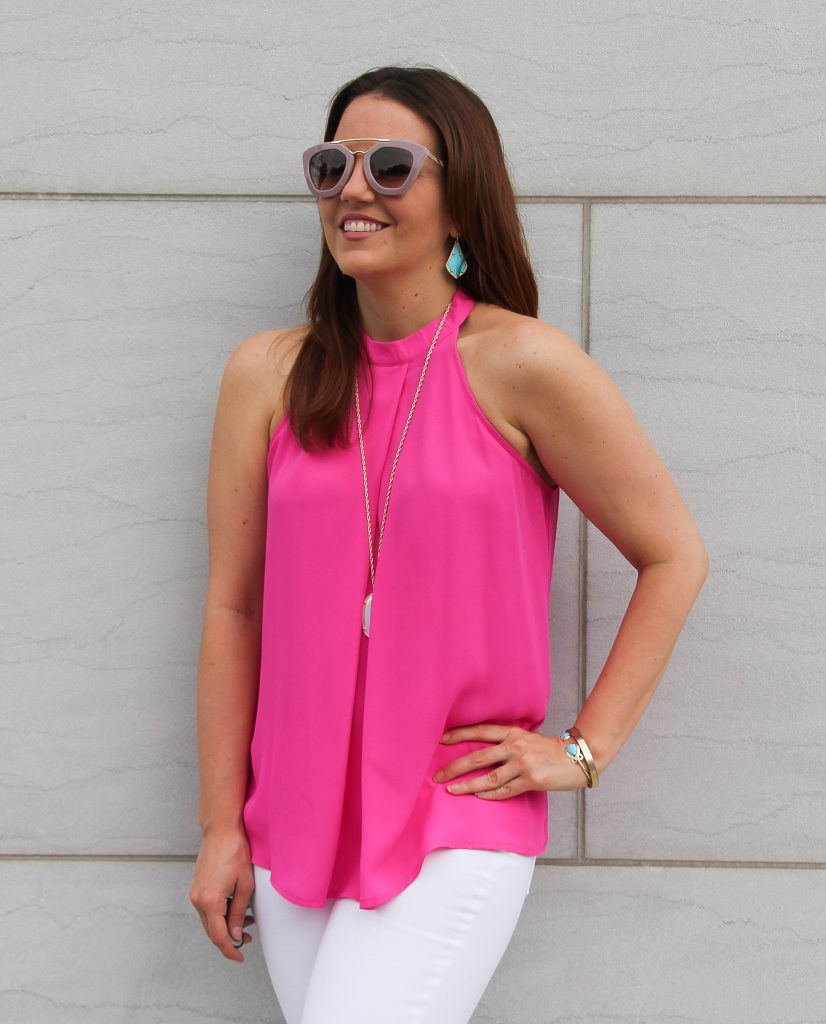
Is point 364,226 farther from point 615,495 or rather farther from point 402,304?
point 615,495

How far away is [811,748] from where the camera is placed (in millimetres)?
2830

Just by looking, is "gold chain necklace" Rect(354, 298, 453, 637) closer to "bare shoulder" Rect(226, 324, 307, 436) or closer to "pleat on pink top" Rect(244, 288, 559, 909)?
"pleat on pink top" Rect(244, 288, 559, 909)

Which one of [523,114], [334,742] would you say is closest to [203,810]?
[334,742]

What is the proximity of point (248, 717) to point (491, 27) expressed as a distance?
5.83 ft

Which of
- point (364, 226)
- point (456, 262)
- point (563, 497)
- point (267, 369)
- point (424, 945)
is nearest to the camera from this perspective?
point (424, 945)

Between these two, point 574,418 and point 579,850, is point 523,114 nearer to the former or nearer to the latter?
point 574,418

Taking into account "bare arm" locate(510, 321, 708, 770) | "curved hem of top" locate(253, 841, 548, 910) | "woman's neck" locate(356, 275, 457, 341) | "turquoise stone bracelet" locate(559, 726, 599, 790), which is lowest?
"curved hem of top" locate(253, 841, 548, 910)

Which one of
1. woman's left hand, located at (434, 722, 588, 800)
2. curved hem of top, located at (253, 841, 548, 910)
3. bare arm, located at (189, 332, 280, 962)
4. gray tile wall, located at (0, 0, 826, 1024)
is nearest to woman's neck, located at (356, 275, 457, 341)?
bare arm, located at (189, 332, 280, 962)

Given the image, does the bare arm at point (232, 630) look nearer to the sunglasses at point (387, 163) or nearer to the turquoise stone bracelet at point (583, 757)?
the sunglasses at point (387, 163)

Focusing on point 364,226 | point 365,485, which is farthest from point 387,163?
point 365,485

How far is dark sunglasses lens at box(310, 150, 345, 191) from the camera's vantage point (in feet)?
7.36

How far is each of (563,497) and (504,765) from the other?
0.85 metres

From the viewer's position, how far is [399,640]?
7.25ft

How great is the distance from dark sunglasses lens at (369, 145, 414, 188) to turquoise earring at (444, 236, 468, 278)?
0.21 metres
